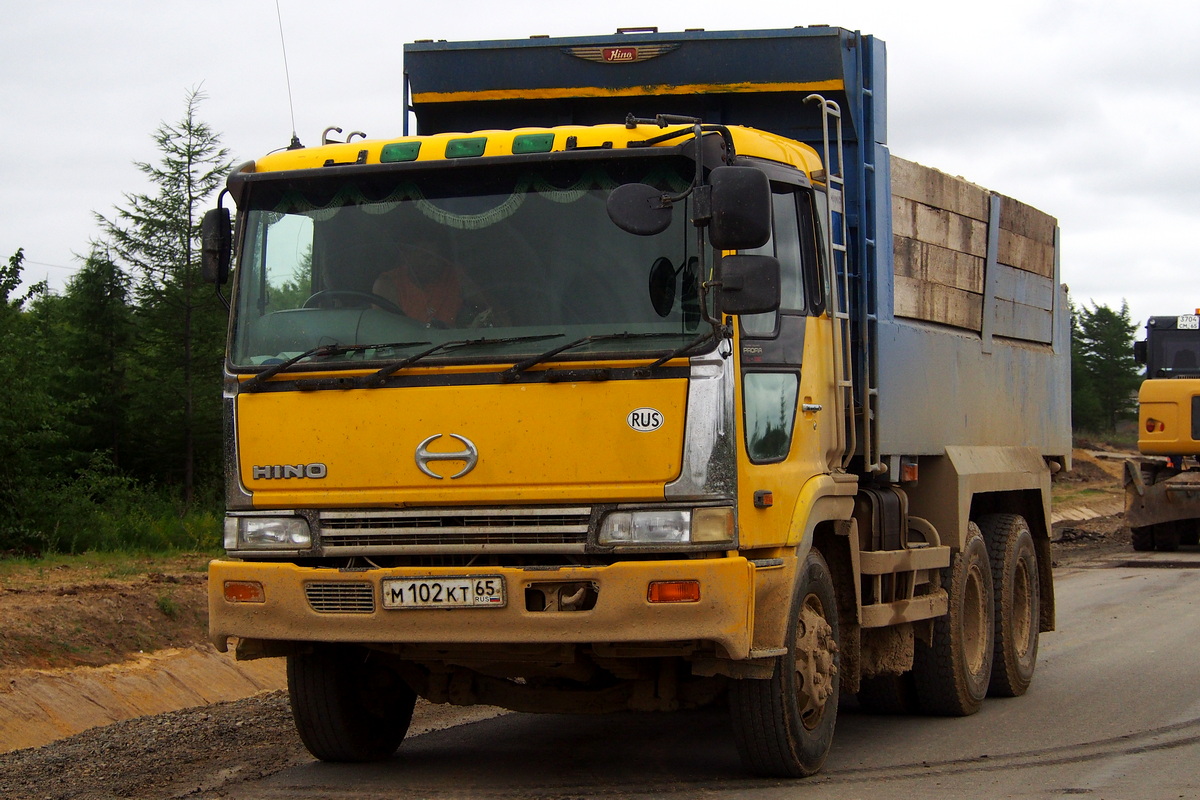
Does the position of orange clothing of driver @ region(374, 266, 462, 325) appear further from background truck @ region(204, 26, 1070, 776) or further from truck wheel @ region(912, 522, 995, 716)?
truck wheel @ region(912, 522, 995, 716)

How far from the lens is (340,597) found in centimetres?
→ 618

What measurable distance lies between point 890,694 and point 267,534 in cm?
406

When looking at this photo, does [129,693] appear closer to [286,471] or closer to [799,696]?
[286,471]

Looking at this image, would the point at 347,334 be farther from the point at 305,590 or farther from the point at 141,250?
the point at 141,250

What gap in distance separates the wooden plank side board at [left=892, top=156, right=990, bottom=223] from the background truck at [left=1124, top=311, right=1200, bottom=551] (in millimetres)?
13105

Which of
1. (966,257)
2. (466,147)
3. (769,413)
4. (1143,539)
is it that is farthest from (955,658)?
(1143,539)

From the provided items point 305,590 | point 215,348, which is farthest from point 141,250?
point 305,590

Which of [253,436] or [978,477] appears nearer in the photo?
[253,436]

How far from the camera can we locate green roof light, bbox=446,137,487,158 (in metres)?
6.33

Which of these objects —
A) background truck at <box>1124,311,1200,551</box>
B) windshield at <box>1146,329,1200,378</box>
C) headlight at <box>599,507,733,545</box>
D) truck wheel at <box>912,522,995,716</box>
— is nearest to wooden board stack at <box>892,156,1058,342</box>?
truck wheel at <box>912,522,995,716</box>

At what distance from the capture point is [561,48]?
25.9 ft

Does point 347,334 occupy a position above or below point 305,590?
above

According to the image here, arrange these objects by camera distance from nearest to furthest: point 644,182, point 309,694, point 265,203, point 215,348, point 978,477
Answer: point 644,182 → point 265,203 → point 309,694 → point 978,477 → point 215,348

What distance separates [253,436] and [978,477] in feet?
14.7
